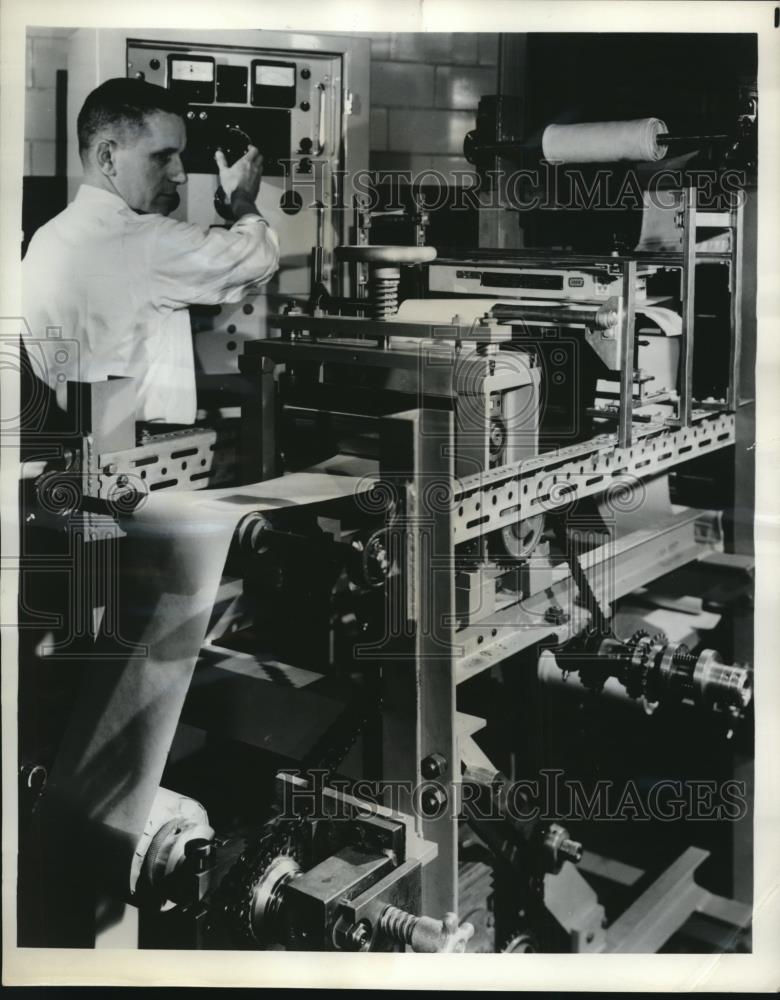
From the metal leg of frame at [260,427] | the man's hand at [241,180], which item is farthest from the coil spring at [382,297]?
the man's hand at [241,180]

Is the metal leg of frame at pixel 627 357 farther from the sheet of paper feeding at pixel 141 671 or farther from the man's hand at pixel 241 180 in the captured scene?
the man's hand at pixel 241 180

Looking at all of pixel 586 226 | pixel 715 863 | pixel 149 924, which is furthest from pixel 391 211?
pixel 715 863

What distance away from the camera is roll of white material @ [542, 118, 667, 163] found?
6.43 feet

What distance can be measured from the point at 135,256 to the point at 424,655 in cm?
87

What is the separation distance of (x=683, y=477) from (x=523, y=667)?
0.66 metres

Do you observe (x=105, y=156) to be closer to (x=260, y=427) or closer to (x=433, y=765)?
(x=260, y=427)

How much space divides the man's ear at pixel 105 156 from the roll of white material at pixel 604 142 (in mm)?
831

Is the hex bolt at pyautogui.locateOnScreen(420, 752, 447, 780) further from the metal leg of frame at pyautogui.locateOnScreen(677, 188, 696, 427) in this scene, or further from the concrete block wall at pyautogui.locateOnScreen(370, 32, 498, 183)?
the concrete block wall at pyautogui.locateOnScreen(370, 32, 498, 183)

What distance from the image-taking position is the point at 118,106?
1852 millimetres

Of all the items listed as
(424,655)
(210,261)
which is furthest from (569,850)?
(210,261)

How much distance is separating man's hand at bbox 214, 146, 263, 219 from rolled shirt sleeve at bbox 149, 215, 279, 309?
30mm

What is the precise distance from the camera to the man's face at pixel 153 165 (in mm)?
1885

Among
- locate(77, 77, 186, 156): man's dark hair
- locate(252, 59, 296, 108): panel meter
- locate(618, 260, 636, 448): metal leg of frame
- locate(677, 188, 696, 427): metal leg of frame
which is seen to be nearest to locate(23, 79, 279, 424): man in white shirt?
locate(77, 77, 186, 156): man's dark hair

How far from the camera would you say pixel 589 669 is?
1894 millimetres
